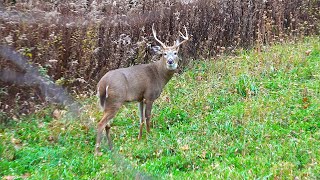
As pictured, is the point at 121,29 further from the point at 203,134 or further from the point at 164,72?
the point at 203,134

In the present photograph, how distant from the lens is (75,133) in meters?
7.44

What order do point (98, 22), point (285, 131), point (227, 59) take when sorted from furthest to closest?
point (227, 59) → point (98, 22) → point (285, 131)

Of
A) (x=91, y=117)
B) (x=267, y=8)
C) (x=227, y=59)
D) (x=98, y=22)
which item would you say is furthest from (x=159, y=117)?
(x=267, y=8)

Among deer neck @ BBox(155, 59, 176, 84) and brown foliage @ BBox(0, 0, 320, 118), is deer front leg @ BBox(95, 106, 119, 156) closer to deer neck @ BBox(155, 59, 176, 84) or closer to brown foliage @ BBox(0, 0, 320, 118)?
deer neck @ BBox(155, 59, 176, 84)

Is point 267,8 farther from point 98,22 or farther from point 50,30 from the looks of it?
point 50,30

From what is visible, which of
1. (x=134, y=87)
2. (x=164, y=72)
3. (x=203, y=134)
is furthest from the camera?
(x=164, y=72)

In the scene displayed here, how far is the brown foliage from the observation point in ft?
29.0

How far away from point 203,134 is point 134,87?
1.23m

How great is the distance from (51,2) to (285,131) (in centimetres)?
548

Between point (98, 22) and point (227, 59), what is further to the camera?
point (227, 59)

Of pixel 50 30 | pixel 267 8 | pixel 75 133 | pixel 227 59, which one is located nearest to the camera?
pixel 75 133

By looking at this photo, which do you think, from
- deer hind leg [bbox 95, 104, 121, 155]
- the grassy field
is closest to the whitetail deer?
deer hind leg [bbox 95, 104, 121, 155]

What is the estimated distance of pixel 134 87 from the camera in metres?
7.56

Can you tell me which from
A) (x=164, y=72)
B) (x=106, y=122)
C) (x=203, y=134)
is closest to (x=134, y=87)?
(x=106, y=122)
